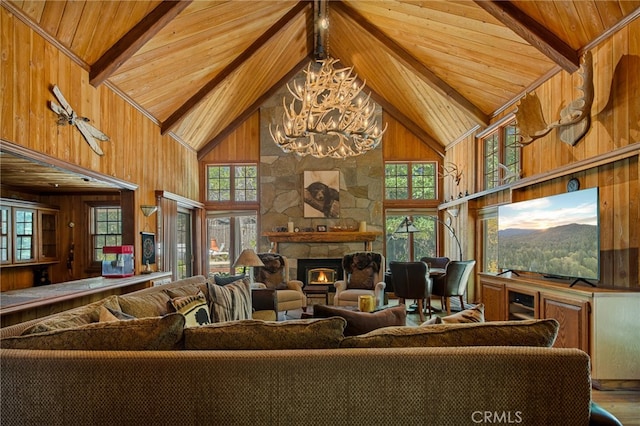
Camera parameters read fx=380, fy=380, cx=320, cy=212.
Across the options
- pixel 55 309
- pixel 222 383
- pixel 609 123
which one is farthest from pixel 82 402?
pixel 609 123

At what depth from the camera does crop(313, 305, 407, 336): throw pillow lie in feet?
6.03

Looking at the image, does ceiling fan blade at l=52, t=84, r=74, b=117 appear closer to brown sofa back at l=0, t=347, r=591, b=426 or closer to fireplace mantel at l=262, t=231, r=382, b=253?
brown sofa back at l=0, t=347, r=591, b=426

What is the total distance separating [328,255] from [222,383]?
6.66 m

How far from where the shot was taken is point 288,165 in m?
8.34

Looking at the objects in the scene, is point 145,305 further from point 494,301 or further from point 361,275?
point 361,275

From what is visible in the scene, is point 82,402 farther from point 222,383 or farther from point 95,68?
point 95,68

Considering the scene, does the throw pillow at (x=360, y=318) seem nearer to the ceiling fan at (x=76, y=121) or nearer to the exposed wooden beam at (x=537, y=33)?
the ceiling fan at (x=76, y=121)

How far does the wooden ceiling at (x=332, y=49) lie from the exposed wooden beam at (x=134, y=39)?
0.4 inches

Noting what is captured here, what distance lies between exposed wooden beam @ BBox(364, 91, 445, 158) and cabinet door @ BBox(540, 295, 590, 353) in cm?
529

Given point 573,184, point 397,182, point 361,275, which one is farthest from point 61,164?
point 397,182

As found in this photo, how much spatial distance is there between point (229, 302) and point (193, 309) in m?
0.55

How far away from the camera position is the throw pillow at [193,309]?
2.47m

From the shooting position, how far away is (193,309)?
8.43ft

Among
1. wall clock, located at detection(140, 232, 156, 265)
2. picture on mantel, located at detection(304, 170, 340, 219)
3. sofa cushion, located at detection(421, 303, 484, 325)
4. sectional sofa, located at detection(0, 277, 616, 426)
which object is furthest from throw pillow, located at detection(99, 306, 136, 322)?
picture on mantel, located at detection(304, 170, 340, 219)
